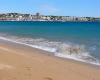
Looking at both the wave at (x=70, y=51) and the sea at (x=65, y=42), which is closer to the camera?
the wave at (x=70, y=51)

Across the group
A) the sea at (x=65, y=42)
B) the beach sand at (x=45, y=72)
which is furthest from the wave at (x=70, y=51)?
the beach sand at (x=45, y=72)

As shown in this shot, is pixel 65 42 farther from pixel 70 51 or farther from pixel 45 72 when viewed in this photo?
pixel 45 72

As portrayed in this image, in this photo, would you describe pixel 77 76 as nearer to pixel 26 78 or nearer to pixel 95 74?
pixel 95 74

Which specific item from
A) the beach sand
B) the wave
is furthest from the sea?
the beach sand

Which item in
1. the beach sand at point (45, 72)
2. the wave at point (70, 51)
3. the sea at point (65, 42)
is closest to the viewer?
the beach sand at point (45, 72)

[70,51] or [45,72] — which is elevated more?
[45,72]

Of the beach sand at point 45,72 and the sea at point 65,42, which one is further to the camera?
the sea at point 65,42

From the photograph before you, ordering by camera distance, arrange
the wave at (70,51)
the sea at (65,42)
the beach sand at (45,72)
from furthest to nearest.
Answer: the sea at (65,42)
the wave at (70,51)
the beach sand at (45,72)

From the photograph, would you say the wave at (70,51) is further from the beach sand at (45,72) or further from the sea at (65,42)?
the beach sand at (45,72)

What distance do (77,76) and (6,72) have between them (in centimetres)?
237

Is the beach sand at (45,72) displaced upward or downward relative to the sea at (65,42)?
upward

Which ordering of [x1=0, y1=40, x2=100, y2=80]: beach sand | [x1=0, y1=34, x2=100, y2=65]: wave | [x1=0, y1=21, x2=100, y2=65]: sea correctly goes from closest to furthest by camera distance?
[x1=0, y1=40, x2=100, y2=80]: beach sand, [x1=0, y1=34, x2=100, y2=65]: wave, [x1=0, y1=21, x2=100, y2=65]: sea

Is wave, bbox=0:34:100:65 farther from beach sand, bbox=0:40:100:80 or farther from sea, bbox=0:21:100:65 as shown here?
beach sand, bbox=0:40:100:80

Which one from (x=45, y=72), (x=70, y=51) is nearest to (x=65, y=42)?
(x=70, y=51)
